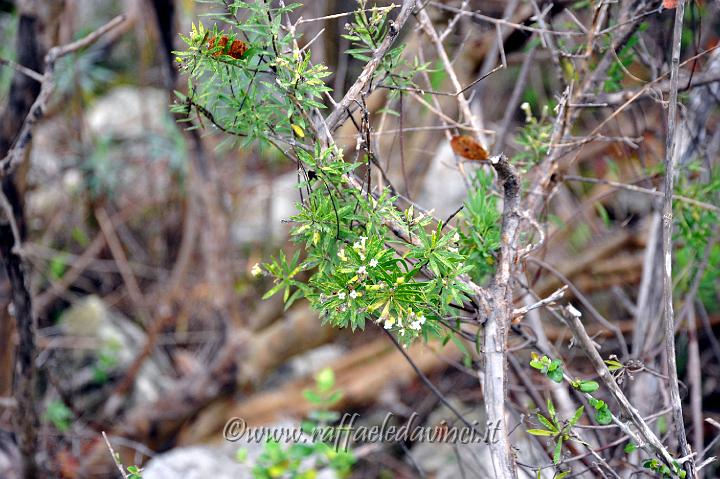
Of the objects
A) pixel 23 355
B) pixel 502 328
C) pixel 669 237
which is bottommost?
pixel 23 355

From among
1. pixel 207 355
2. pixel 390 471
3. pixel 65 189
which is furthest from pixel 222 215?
pixel 65 189

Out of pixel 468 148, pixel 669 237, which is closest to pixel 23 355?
pixel 468 148

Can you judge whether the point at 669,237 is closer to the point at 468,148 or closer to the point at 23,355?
the point at 468,148

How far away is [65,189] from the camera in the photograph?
3732mm

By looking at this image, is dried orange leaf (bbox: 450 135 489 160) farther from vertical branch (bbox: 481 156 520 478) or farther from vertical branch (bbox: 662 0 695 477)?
vertical branch (bbox: 662 0 695 477)

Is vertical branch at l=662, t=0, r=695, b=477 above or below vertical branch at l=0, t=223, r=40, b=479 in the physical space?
above

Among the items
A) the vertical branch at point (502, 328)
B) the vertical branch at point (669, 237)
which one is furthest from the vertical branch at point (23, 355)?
the vertical branch at point (669, 237)

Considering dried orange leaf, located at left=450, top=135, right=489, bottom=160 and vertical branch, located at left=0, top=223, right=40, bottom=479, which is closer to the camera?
dried orange leaf, located at left=450, top=135, right=489, bottom=160

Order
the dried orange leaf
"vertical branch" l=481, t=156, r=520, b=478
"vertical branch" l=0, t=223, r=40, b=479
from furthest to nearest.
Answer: "vertical branch" l=0, t=223, r=40, b=479 → the dried orange leaf → "vertical branch" l=481, t=156, r=520, b=478

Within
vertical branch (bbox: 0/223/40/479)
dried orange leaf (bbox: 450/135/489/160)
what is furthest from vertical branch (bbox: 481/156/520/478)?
vertical branch (bbox: 0/223/40/479)

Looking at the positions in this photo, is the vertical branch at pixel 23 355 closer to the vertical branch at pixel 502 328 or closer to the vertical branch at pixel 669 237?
the vertical branch at pixel 502 328

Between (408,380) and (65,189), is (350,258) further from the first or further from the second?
(65,189)

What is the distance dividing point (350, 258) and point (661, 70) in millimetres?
1110

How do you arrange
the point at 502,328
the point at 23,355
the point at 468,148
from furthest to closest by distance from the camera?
the point at 23,355 → the point at 468,148 → the point at 502,328
